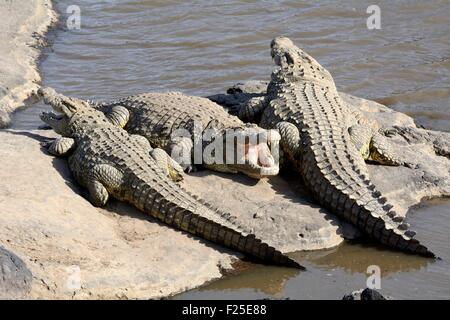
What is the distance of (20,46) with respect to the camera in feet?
44.1

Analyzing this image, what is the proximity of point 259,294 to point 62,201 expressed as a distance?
182 cm

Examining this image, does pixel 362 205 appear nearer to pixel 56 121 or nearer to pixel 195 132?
pixel 195 132

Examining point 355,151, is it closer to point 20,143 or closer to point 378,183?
point 378,183

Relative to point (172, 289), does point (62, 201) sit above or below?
above

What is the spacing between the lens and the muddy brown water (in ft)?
40.1

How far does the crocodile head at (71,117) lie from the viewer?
7613mm

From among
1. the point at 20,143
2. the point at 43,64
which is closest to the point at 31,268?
the point at 20,143

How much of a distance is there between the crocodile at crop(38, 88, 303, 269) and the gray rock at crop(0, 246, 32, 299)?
149 cm

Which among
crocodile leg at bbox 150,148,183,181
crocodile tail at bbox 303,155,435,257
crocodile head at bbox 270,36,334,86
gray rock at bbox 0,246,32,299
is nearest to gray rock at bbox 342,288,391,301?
crocodile tail at bbox 303,155,435,257

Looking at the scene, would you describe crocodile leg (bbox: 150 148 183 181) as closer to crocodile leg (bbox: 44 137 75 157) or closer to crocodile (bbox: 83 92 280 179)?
crocodile (bbox: 83 92 280 179)

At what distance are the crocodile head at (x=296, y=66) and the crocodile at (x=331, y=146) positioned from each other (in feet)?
0.04

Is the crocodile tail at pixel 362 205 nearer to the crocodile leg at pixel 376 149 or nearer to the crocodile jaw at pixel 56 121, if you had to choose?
the crocodile leg at pixel 376 149

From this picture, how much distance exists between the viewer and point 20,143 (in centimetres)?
746

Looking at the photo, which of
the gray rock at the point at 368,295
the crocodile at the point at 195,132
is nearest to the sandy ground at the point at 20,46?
the crocodile at the point at 195,132
